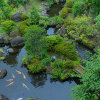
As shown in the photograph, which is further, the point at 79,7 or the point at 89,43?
the point at 79,7

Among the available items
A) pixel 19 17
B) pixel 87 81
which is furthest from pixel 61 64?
pixel 19 17

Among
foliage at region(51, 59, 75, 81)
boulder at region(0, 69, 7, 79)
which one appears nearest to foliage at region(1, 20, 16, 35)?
boulder at region(0, 69, 7, 79)

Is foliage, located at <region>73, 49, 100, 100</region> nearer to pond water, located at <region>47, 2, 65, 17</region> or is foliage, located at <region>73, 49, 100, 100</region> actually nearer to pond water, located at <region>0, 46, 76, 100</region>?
pond water, located at <region>0, 46, 76, 100</region>

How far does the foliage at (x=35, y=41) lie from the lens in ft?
70.3

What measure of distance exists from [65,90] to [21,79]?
7263 millimetres

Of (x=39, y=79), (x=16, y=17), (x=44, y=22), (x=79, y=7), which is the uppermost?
(x=79, y=7)

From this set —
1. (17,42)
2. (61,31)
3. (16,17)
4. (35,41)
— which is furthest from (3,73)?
(16,17)

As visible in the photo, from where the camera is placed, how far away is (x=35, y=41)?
21703mm

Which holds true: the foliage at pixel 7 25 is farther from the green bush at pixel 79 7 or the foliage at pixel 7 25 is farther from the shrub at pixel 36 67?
the green bush at pixel 79 7

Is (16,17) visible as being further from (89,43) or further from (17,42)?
(89,43)

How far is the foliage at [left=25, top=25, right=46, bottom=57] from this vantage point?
70.3ft

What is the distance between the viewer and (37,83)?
21.1 metres

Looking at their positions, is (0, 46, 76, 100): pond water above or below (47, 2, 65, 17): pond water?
below

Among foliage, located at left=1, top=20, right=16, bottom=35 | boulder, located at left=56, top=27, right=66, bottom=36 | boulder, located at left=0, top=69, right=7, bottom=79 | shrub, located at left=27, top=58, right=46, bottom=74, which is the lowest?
boulder, located at left=0, top=69, right=7, bottom=79
